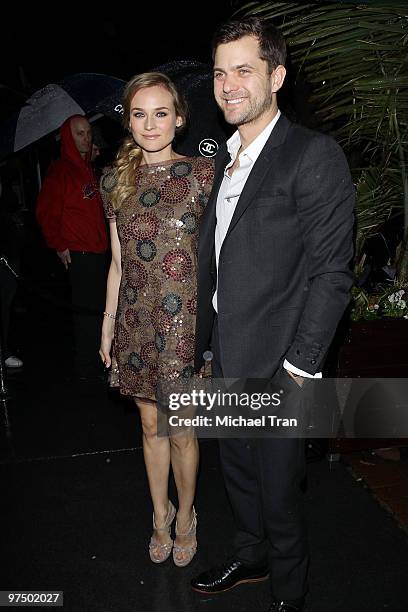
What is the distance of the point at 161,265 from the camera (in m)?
2.43

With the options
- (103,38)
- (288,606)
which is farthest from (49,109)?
(103,38)

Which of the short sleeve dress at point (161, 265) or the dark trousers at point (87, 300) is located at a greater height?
the short sleeve dress at point (161, 265)

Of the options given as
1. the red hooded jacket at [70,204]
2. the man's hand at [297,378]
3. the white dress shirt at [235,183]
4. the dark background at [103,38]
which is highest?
the dark background at [103,38]

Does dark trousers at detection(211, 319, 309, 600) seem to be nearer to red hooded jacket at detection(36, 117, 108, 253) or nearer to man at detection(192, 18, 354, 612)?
man at detection(192, 18, 354, 612)

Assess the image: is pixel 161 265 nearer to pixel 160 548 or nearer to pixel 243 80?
pixel 243 80

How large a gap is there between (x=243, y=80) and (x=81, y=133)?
3143 mm

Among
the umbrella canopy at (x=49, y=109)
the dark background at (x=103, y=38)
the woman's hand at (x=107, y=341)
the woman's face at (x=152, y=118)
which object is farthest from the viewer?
the dark background at (x=103, y=38)

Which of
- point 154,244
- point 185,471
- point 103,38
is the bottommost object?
point 185,471

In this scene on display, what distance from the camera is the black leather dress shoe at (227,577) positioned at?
260 centimetres

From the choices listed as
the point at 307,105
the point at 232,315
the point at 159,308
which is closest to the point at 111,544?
the point at 159,308


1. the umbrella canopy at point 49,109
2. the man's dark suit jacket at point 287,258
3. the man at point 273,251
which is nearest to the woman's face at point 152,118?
the man at point 273,251

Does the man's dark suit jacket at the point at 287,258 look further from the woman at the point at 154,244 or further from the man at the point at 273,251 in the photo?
the woman at the point at 154,244

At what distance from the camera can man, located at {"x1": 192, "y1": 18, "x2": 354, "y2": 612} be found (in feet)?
6.50

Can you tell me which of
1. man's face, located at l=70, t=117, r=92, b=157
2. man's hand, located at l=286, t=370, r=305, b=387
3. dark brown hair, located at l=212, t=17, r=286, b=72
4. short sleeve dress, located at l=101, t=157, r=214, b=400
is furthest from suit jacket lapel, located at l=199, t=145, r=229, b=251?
man's face, located at l=70, t=117, r=92, b=157
